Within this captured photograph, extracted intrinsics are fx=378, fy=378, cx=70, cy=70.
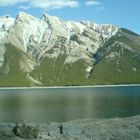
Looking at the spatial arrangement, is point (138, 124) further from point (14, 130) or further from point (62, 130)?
point (14, 130)

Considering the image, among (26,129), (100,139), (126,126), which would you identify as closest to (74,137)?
(100,139)

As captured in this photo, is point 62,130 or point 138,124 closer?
point 62,130

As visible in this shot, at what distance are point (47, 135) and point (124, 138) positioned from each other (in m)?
6.75

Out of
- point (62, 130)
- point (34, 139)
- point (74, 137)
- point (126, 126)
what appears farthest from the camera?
point (126, 126)

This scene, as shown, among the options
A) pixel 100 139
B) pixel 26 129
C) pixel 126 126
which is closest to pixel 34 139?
pixel 26 129

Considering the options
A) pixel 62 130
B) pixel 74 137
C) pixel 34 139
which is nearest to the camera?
pixel 34 139

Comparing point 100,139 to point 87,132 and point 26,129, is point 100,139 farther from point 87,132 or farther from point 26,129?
point 26,129

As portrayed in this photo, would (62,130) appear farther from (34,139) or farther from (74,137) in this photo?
(34,139)

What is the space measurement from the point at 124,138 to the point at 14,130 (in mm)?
9616

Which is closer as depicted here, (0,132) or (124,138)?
(0,132)

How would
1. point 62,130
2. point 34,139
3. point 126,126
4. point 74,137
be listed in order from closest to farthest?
point 34,139
point 74,137
point 62,130
point 126,126

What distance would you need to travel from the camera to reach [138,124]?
132 ft

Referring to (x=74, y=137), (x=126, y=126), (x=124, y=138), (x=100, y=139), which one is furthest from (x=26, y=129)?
(x=126, y=126)

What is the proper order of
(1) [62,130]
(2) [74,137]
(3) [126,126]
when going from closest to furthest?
(2) [74,137], (1) [62,130], (3) [126,126]
